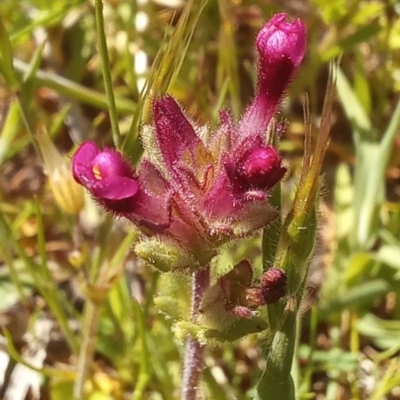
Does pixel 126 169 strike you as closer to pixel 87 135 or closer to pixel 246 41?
pixel 87 135

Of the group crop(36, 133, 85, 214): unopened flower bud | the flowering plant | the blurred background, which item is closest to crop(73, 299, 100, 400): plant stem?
the blurred background

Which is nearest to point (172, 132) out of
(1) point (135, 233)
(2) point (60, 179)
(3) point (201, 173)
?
(3) point (201, 173)

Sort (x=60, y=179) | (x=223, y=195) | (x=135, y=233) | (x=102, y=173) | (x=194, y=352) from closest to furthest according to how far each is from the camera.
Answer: (x=102, y=173) → (x=223, y=195) → (x=194, y=352) → (x=135, y=233) → (x=60, y=179)

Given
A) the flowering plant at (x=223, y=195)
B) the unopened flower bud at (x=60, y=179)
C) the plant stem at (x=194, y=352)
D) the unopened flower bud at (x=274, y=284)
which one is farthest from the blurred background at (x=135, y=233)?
the unopened flower bud at (x=274, y=284)

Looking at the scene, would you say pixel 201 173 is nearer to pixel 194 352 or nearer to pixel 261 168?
pixel 261 168

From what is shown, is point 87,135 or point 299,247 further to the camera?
point 87,135

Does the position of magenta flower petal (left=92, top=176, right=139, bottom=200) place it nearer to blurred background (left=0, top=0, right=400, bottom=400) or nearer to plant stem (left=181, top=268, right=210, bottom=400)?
plant stem (left=181, top=268, right=210, bottom=400)

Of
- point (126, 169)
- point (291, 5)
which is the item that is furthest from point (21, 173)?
point (126, 169)
